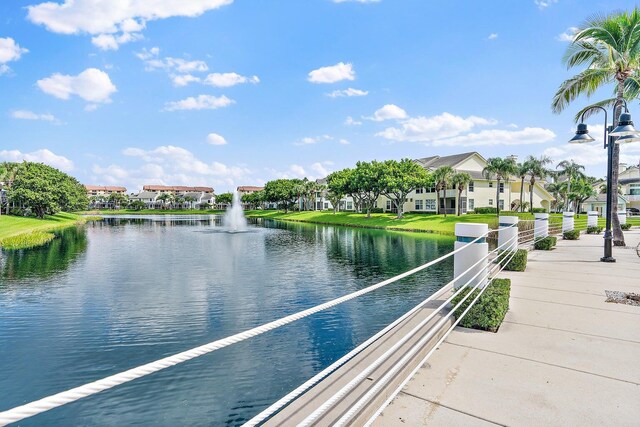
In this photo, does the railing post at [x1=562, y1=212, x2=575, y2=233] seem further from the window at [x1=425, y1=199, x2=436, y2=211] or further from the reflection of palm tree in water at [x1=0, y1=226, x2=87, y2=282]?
the window at [x1=425, y1=199, x2=436, y2=211]

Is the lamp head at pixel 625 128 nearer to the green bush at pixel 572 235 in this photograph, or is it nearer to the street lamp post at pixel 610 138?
the street lamp post at pixel 610 138

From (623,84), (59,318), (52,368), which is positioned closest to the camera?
(52,368)

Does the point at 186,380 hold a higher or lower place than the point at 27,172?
lower

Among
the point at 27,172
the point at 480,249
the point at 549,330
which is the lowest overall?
the point at 549,330

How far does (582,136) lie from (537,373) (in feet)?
37.7

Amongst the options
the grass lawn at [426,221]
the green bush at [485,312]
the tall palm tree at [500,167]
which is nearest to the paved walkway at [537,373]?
A: the green bush at [485,312]

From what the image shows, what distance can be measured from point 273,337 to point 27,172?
74.8 metres

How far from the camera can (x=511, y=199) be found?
66.5 m

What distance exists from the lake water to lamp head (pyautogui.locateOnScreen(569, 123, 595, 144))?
7.11 m

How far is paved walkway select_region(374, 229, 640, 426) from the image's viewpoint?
376 centimetres

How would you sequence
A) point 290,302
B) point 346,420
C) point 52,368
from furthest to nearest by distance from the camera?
1. point 290,302
2. point 52,368
3. point 346,420

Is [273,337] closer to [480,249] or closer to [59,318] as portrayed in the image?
[480,249]

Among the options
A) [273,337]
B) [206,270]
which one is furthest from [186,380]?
[206,270]

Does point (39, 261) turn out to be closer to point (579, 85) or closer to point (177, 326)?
point (177, 326)
